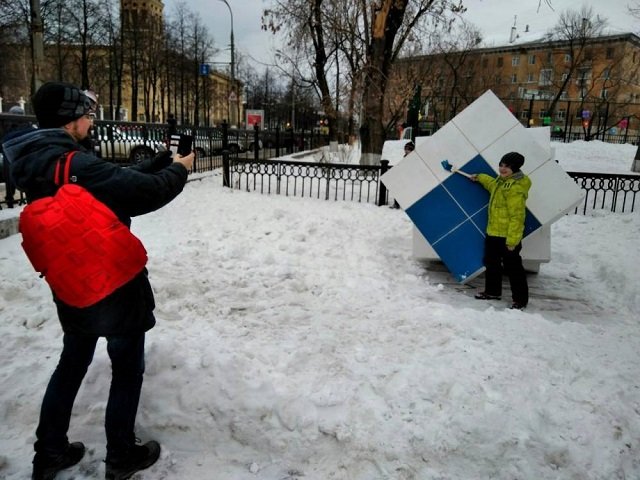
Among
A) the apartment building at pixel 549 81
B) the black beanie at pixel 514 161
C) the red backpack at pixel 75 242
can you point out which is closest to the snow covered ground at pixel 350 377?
the red backpack at pixel 75 242

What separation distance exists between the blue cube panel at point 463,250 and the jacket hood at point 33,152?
424 centimetres

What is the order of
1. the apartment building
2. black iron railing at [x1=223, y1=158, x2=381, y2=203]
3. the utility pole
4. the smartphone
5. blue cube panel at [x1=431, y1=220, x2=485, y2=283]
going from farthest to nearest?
the apartment building < the utility pole < black iron railing at [x1=223, y1=158, x2=381, y2=203] < blue cube panel at [x1=431, y1=220, x2=485, y2=283] < the smartphone

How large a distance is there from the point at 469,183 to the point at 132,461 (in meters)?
4.31

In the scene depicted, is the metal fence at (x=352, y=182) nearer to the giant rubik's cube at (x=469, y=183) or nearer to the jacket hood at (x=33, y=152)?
A: the giant rubik's cube at (x=469, y=183)

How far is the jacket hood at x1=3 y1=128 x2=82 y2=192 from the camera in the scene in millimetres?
2070

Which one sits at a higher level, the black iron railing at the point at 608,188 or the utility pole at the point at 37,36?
the utility pole at the point at 37,36

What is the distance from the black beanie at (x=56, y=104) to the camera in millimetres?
2121

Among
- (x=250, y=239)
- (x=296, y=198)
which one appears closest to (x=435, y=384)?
(x=250, y=239)

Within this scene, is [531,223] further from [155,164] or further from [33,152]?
[33,152]

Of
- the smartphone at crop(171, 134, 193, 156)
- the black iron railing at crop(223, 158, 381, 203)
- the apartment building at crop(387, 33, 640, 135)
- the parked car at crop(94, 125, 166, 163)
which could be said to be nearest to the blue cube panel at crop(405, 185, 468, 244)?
the smartphone at crop(171, 134, 193, 156)

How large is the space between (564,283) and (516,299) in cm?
132

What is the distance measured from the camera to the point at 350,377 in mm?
3338

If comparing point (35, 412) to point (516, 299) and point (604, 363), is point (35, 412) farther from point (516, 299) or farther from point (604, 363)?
point (516, 299)

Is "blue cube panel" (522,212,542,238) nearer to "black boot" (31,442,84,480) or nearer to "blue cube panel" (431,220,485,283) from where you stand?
"blue cube panel" (431,220,485,283)
